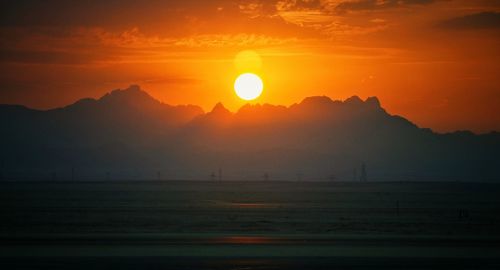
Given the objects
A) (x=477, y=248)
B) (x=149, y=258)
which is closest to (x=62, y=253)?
(x=149, y=258)

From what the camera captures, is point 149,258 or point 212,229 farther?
point 212,229

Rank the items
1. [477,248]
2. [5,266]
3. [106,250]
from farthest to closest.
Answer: [477,248]
[106,250]
[5,266]

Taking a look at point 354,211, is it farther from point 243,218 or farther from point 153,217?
point 153,217

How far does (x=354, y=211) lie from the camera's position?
6212cm

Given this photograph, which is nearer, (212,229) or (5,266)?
(5,266)

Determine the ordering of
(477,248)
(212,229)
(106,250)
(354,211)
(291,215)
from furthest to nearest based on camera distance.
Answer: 1. (354,211)
2. (291,215)
3. (212,229)
4. (477,248)
5. (106,250)

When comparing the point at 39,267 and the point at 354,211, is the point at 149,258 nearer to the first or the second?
the point at 39,267

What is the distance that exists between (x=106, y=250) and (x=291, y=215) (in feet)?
86.6

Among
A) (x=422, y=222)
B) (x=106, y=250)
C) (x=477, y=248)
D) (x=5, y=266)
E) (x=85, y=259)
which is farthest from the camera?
(x=422, y=222)

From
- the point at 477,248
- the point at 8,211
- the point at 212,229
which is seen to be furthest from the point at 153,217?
the point at 477,248

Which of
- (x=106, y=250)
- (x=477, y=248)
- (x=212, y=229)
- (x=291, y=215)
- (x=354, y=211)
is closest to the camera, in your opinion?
(x=106, y=250)

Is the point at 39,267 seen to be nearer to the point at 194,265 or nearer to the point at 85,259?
the point at 85,259

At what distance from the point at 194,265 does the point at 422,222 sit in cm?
2701

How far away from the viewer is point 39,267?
26.5 metres
